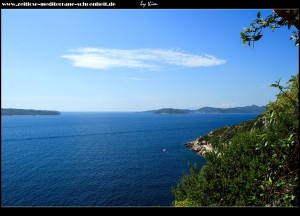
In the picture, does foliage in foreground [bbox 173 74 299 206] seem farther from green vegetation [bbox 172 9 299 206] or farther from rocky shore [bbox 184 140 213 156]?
rocky shore [bbox 184 140 213 156]

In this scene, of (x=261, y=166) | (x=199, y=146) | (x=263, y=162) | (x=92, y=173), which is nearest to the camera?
(x=261, y=166)

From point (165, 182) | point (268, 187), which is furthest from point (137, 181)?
point (268, 187)

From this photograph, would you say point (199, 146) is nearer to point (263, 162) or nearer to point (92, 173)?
point (92, 173)

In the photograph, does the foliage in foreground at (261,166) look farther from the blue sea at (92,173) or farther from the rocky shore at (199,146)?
the rocky shore at (199,146)

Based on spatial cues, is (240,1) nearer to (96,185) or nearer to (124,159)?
(96,185)

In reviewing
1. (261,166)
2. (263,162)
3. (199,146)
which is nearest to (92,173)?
(199,146)

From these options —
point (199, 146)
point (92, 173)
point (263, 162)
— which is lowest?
point (92, 173)

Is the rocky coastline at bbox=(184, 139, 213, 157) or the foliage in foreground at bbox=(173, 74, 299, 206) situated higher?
the foliage in foreground at bbox=(173, 74, 299, 206)

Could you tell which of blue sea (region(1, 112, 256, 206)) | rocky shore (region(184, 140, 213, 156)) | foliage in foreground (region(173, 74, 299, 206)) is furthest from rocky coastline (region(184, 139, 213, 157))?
foliage in foreground (region(173, 74, 299, 206))
